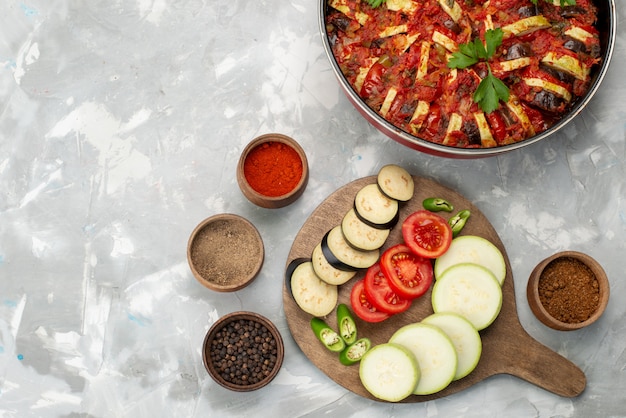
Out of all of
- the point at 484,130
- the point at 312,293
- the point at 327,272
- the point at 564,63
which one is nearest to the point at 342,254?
the point at 327,272

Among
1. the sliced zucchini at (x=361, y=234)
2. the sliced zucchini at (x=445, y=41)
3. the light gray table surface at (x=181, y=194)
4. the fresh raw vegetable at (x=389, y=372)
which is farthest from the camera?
the light gray table surface at (x=181, y=194)

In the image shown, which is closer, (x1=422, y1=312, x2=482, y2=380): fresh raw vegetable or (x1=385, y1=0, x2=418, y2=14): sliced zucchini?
(x1=385, y1=0, x2=418, y2=14): sliced zucchini

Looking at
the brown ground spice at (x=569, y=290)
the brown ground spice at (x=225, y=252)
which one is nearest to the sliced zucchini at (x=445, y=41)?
the brown ground spice at (x=569, y=290)

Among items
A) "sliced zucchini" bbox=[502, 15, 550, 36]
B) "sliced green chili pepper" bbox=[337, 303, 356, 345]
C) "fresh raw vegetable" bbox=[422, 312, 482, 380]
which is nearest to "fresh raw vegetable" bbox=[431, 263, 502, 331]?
"fresh raw vegetable" bbox=[422, 312, 482, 380]

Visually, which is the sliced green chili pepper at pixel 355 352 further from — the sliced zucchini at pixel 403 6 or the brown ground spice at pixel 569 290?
the sliced zucchini at pixel 403 6

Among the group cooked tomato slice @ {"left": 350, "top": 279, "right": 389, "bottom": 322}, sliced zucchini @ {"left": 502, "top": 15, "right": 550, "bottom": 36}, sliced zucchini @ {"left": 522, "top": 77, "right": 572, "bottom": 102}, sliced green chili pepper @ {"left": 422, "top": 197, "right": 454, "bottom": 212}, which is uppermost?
sliced zucchini @ {"left": 502, "top": 15, "right": 550, "bottom": 36}

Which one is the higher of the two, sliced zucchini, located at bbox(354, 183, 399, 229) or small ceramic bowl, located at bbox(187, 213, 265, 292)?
sliced zucchini, located at bbox(354, 183, 399, 229)

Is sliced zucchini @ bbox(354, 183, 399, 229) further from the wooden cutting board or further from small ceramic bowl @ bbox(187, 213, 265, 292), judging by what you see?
small ceramic bowl @ bbox(187, 213, 265, 292)
